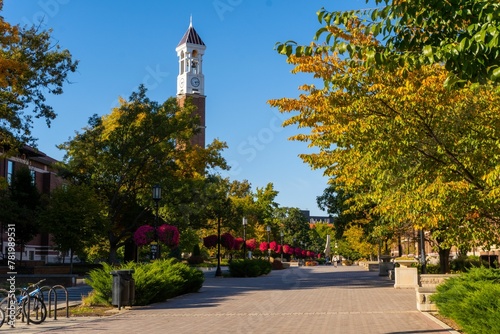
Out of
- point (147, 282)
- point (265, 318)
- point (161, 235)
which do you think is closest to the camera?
point (265, 318)

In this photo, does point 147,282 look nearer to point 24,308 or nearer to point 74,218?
point 24,308

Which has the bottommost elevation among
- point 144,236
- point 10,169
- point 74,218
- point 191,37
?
point 144,236

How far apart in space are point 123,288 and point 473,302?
10635mm

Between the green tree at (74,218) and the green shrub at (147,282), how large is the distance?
19509 millimetres

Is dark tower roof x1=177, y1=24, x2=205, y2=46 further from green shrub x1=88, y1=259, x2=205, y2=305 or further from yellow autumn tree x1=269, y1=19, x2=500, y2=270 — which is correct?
yellow autumn tree x1=269, y1=19, x2=500, y2=270

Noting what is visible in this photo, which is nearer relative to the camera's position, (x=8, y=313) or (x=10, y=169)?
(x=8, y=313)

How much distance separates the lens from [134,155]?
150ft

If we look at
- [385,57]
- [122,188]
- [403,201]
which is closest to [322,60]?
[403,201]

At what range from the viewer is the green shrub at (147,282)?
19.4 m

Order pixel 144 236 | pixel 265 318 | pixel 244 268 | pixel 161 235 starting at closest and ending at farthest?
pixel 265 318
pixel 161 235
pixel 144 236
pixel 244 268

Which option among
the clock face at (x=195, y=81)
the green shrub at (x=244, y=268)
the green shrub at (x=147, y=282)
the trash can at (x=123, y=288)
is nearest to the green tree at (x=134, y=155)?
the green shrub at (x=244, y=268)

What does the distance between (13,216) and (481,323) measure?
42409 millimetres

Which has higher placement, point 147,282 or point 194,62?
point 194,62

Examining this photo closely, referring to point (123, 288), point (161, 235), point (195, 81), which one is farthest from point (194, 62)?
point (123, 288)
